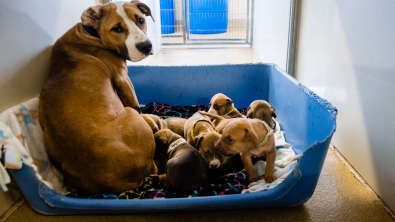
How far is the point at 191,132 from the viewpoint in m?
2.27

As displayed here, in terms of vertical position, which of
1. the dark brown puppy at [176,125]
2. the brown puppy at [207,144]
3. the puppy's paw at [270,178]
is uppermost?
the brown puppy at [207,144]

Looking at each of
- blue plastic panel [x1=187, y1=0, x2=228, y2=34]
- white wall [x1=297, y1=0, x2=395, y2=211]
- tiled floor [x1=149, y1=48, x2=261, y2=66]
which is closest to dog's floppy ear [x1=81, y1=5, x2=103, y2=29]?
white wall [x1=297, y1=0, x2=395, y2=211]

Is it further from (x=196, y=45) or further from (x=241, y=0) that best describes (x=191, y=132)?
(x=241, y=0)

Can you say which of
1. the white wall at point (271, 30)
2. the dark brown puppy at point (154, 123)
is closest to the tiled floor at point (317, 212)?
the dark brown puppy at point (154, 123)

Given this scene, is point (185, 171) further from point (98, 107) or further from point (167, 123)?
point (167, 123)

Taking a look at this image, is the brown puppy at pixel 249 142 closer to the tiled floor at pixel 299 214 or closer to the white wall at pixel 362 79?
the tiled floor at pixel 299 214

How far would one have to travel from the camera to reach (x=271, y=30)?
4.43m

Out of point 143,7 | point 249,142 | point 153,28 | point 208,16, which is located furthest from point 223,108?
point 208,16

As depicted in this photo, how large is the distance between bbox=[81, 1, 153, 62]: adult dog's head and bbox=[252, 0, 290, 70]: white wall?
2112 millimetres

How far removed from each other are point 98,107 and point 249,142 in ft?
3.35

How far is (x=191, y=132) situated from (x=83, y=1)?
5.95 feet

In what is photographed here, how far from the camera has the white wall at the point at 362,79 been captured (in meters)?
1.70

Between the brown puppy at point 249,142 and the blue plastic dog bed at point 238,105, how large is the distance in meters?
0.32

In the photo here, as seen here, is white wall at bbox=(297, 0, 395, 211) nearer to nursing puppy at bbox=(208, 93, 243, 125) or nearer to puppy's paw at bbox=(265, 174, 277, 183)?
puppy's paw at bbox=(265, 174, 277, 183)
